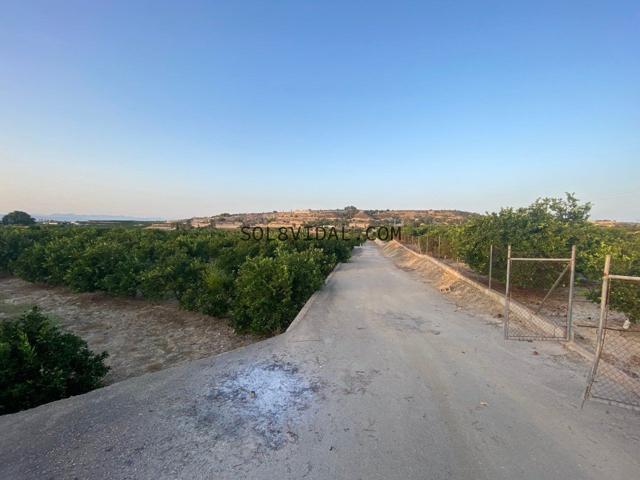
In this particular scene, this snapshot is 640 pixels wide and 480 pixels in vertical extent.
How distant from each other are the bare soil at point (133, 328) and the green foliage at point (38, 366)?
1516 millimetres

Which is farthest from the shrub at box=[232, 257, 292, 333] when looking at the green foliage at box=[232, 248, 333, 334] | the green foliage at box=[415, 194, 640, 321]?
the green foliage at box=[415, 194, 640, 321]

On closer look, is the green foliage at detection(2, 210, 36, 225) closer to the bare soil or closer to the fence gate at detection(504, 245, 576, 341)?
the bare soil

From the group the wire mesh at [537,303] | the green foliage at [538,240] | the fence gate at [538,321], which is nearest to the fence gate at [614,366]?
the fence gate at [538,321]

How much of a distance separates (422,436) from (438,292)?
346 inches

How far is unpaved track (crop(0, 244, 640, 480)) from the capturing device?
2.80m

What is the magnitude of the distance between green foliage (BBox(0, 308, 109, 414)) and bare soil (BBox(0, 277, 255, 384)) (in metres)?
1.52

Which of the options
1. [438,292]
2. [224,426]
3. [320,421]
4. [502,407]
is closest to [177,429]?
[224,426]

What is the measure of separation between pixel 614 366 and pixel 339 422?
4.66 metres

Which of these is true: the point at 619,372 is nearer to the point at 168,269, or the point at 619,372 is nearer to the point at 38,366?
the point at 38,366

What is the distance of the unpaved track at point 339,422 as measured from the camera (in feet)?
9.20

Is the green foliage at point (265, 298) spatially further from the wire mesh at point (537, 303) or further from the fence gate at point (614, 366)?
the fence gate at point (614, 366)

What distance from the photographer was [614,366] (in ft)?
16.5

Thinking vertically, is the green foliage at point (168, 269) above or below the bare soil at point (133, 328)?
above

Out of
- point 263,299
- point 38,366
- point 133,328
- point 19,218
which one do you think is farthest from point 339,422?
point 19,218
